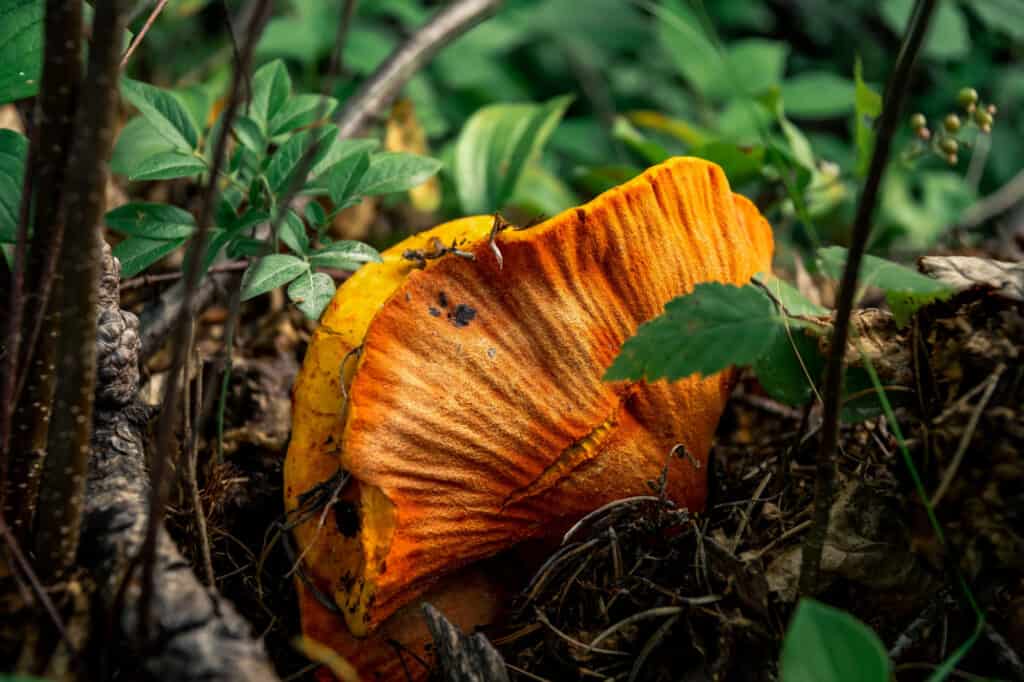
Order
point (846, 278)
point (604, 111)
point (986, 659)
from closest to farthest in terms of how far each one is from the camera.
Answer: point (846, 278), point (986, 659), point (604, 111)

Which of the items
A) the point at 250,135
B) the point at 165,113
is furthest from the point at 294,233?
the point at 165,113

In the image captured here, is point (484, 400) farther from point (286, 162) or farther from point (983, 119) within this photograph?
point (983, 119)

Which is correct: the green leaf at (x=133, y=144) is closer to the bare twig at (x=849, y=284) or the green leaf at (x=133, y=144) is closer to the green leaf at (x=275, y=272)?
the green leaf at (x=275, y=272)

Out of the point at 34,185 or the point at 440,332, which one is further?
the point at 440,332

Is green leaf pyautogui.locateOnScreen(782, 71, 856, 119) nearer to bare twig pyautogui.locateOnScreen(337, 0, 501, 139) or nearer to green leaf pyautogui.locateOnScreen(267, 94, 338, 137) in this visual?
bare twig pyautogui.locateOnScreen(337, 0, 501, 139)

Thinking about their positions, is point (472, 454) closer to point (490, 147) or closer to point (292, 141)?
point (292, 141)

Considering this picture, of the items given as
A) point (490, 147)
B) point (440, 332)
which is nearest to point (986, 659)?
point (440, 332)

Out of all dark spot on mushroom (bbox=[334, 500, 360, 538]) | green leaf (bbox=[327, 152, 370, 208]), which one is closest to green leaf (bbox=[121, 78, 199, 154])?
green leaf (bbox=[327, 152, 370, 208])
